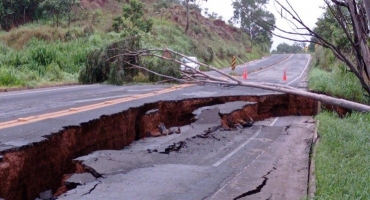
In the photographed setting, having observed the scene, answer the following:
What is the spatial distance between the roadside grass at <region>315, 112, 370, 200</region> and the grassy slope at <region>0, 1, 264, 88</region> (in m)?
3.70

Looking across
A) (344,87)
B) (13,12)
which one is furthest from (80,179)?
(13,12)

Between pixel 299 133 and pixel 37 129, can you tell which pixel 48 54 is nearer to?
pixel 299 133

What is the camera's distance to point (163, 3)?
55.1 metres

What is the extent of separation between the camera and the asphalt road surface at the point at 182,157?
666 cm

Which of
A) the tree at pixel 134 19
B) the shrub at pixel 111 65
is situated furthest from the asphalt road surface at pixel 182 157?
the tree at pixel 134 19

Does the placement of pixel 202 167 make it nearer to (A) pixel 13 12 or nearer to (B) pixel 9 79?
(B) pixel 9 79

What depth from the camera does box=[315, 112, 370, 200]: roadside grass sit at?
6.25 metres

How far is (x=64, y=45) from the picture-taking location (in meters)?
27.5

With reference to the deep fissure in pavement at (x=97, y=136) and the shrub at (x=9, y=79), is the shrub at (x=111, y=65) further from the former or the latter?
the deep fissure in pavement at (x=97, y=136)

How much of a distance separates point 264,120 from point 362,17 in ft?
36.1

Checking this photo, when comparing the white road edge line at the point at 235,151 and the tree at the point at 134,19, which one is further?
the tree at the point at 134,19

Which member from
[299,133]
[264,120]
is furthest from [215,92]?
[299,133]

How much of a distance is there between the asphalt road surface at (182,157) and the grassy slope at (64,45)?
2132 mm

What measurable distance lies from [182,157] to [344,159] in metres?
2.72
